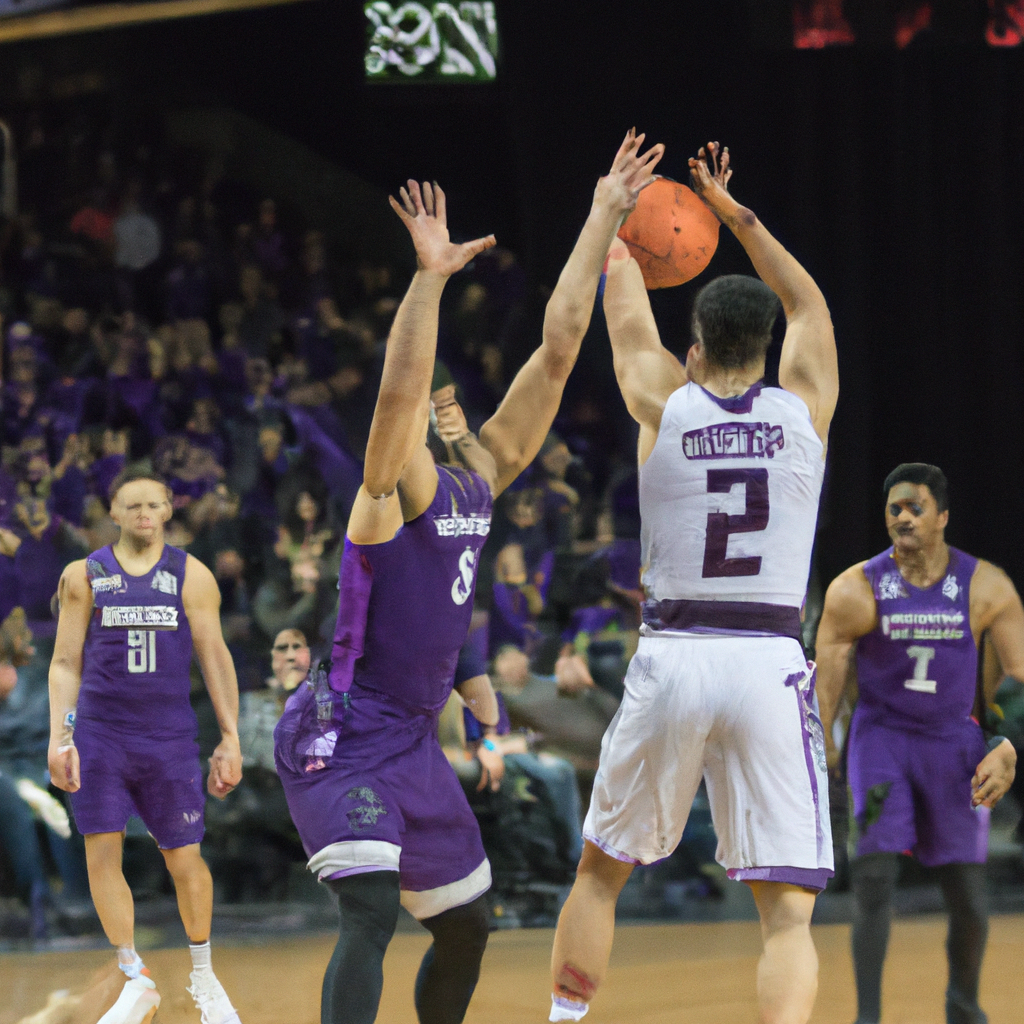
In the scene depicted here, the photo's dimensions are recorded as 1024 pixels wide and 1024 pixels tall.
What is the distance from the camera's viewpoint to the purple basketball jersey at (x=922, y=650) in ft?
16.9

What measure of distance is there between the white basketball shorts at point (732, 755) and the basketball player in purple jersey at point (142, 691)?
2237 millimetres

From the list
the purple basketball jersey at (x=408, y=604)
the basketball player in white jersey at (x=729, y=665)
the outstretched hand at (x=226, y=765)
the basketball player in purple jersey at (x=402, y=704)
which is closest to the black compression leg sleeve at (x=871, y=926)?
the basketball player in white jersey at (x=729, y=665)

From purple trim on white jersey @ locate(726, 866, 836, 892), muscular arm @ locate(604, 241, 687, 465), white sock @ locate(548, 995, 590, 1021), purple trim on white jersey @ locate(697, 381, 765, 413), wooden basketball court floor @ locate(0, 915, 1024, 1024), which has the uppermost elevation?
muscular arm @ locate(604, 241, 687, 465)

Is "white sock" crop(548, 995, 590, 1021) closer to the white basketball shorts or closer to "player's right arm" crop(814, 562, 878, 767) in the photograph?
the white basketball shorts

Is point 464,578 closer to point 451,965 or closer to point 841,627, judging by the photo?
point 451,965

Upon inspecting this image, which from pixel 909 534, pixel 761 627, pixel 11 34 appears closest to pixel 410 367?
pixel 761 627

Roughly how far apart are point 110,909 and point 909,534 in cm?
301

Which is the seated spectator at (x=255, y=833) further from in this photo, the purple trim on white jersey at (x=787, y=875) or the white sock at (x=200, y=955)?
the purple trim on white jersey at (x=787, y=875)

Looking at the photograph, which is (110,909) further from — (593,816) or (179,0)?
(179,0)

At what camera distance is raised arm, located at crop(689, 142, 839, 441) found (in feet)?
12.6

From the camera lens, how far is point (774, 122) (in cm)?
1052

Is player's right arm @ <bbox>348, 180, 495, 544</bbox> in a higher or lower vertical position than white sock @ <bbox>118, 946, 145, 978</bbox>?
higher

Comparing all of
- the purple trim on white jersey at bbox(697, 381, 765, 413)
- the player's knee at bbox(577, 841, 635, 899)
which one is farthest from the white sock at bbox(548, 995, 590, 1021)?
the purple trim on white jersey at bbox(697, 381, 765, 413)

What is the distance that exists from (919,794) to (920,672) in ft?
1.35
